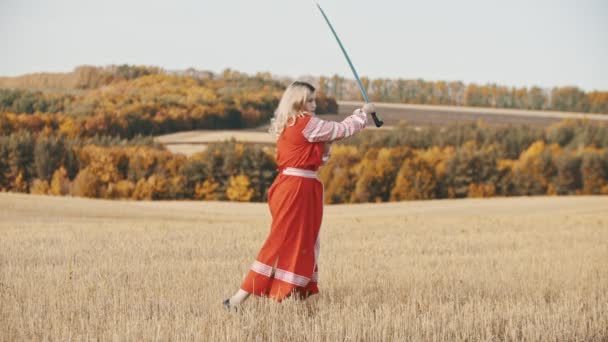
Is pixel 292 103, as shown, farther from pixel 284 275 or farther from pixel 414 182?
pixel 414 182

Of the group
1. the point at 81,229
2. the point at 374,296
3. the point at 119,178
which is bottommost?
the point at 119,178

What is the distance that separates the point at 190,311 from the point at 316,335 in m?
1.94

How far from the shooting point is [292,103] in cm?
883

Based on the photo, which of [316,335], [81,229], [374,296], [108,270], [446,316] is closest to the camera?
[316,335]

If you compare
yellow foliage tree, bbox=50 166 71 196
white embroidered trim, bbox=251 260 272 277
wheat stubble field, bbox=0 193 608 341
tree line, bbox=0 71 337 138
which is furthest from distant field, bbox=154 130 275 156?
white embroidered trim, bbox=251 260 272 277

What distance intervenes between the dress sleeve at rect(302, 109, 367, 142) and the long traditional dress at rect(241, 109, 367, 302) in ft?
0.11

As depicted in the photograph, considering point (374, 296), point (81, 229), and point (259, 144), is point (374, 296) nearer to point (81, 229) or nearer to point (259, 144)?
point (81, 229)

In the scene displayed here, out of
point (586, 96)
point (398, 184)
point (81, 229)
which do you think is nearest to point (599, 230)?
point (81, 229)

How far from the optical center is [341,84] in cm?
9625

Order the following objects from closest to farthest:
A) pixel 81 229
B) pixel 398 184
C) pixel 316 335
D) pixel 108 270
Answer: pixel 316 335, pixel 108 270, pixel 81 229, pixel 398 184

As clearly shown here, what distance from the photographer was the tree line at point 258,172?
72.8 meters

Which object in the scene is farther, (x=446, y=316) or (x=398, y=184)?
(x=398, y=184)

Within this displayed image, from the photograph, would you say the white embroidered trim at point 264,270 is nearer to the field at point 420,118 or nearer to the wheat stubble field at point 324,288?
the wheat stubble field at point 324,288

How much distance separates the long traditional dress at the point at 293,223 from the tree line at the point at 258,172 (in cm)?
6390
